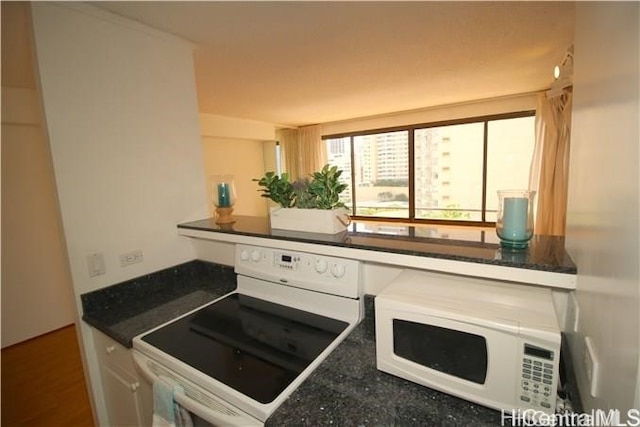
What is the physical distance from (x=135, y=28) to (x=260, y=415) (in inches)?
75.1

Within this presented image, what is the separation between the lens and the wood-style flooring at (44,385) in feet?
6.40

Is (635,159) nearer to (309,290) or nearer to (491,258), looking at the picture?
(491,258)

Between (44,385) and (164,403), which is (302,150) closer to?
(44,385)

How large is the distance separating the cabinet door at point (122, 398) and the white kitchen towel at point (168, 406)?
29 centimetres

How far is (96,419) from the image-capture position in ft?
5.01

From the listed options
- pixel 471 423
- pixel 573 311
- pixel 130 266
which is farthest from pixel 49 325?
pixel 573 311

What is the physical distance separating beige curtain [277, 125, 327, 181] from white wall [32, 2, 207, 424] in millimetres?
4029

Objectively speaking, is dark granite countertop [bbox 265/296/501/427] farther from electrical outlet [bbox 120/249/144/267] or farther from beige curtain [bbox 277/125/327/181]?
beige curtain [bbox 277/125/327/181]

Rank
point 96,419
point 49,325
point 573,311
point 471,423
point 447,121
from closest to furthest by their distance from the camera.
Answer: point 471,423 < point 573,311 < point 96,419 < point 49,325 < point 447,121

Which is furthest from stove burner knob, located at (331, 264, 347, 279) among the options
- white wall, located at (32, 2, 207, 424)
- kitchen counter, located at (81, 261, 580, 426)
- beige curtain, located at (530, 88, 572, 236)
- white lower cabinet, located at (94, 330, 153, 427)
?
beige curtain, located at (530, 88, 572, 236)

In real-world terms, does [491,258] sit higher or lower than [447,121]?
lower

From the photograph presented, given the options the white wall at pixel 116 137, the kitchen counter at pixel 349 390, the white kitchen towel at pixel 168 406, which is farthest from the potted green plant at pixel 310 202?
the white kitchen towel at pixel 168 406

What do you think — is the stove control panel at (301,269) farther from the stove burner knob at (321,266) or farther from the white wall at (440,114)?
the white wall at (440,114)

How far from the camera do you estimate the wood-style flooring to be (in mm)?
1952
